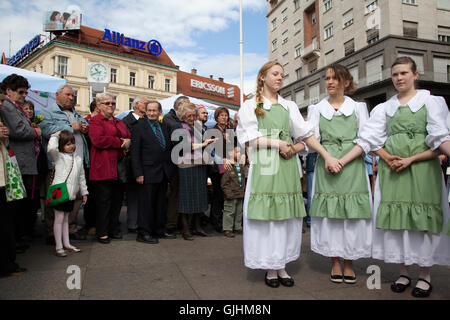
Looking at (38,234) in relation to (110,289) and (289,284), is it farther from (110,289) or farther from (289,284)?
(289,284)

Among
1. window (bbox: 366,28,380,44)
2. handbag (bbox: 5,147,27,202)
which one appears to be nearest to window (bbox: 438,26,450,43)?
window (bbox: 366,28,380,44)

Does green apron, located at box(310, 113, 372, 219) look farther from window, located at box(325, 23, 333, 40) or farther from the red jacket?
window, located at box(325, 23, 333, 40)

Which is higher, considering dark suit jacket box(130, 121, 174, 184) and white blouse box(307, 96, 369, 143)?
white blouse box(307, 96, 369, 143)

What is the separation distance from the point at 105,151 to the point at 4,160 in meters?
1.56

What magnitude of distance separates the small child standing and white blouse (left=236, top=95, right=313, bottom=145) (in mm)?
2284

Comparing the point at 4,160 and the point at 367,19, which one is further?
the point at 367,19

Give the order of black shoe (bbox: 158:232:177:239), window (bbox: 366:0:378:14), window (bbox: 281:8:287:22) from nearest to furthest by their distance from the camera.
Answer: black shoe (bbox: 158:232:177:239) < window (bbox: 366:0:378:14) < window (bbox: 281:8:287:22)

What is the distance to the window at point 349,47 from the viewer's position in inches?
1031

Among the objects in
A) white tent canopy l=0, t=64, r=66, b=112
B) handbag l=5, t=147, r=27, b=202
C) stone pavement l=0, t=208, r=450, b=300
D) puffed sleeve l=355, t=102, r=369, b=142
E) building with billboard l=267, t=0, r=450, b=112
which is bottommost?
stone pavement l=0, t=208, r=450, b=300

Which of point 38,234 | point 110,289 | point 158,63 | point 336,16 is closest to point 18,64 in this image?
point 158,63

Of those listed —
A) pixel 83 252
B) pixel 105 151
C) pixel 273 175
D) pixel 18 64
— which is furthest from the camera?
pixel 18 64

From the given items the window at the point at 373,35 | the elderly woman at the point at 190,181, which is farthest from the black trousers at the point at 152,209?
the window at the point at 373,35

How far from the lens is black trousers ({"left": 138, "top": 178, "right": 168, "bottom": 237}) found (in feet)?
15.3

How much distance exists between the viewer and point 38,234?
5238 millimetres
